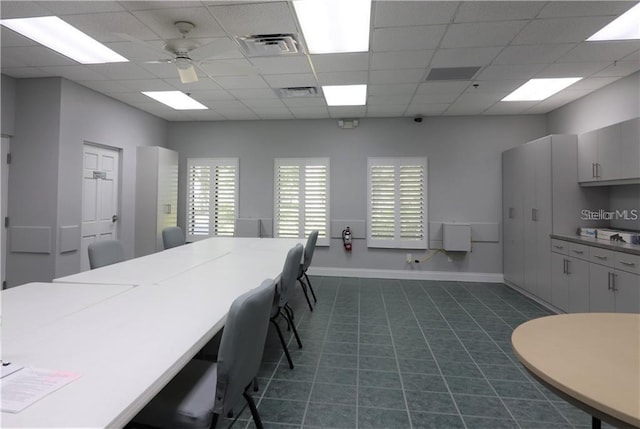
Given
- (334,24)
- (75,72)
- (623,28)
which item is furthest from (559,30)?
(75,72)

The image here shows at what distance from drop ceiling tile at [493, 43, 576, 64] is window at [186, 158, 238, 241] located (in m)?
4.56

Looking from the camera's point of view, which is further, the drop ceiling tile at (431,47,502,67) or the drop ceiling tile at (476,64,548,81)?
the drop ceiling tile at (476,64,548,81)

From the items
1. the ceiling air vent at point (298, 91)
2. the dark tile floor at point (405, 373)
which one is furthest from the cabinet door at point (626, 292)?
the ceiling air vent at point (298, 91)

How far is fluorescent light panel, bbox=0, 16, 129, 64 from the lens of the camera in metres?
2.69

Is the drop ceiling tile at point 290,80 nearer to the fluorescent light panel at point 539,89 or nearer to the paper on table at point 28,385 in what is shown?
the fluorescent light panel at point 539,89

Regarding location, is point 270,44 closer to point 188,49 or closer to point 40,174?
point 188,49

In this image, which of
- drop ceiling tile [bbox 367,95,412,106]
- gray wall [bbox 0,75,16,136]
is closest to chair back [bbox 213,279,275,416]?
drop ceiling tile [bbox 367,95,412,106]

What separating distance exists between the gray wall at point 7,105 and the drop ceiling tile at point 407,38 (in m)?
4.54

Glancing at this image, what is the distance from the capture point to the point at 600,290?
10.1 feet

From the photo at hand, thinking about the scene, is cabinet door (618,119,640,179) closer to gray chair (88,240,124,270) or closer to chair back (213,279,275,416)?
chair back (213,279,275,416)

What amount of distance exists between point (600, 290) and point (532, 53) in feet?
8.49

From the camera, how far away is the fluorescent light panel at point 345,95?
13.5 ft

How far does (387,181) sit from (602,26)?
3.27 m

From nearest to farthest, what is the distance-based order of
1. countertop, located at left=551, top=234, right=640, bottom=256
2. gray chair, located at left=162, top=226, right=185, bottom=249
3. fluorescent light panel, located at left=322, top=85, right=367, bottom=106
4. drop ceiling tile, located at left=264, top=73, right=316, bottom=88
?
countertop, located at left=551, top=234, right=640, bottom=256, drop ceiling tile, located at left=264, top=73, right=316, bottom=88, gray chair, located at left=162, top=226, right=185, bottom=249, fluorescent light panel, located at left=322, top=85, right=367, bottom=106
